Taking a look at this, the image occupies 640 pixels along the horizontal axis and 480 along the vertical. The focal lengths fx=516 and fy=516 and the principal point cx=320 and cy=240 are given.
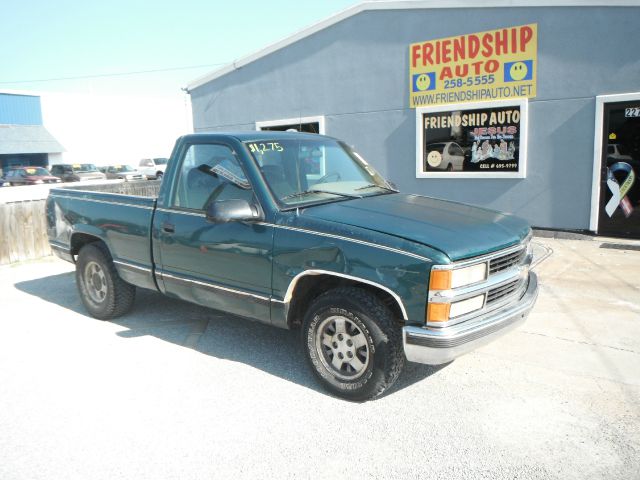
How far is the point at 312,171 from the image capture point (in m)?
4.55

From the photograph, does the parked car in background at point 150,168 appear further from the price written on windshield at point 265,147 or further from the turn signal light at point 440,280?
the turn signal light at point 440,280

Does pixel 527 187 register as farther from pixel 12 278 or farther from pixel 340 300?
pixel 12 278

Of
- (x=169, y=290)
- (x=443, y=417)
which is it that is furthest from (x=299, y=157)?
(x=443, y=417)

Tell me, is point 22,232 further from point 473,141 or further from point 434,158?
point 473,141

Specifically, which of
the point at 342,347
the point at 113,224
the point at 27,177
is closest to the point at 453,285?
the point at 342,347

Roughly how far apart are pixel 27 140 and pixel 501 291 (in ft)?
153

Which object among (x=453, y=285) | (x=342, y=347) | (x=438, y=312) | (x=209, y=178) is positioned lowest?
(x=342, y=347)

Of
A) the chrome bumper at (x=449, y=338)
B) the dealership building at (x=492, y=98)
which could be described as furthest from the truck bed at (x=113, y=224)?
the dealership building at (x=492, y=98)

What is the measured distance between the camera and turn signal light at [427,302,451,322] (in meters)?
3.21

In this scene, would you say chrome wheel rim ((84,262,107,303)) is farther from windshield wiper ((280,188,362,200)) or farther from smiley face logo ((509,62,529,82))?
smiley face logo ((509,62,529,82))

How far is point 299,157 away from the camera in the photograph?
4.58m

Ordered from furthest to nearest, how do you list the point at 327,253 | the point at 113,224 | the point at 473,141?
the point at 473,141 → the point at 113,224 → the point at 327,253

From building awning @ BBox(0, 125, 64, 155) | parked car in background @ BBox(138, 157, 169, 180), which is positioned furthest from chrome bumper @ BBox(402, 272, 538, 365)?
building awning @ BBox(0, 125, 64, 155)

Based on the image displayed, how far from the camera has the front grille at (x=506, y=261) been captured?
356 centimetres
